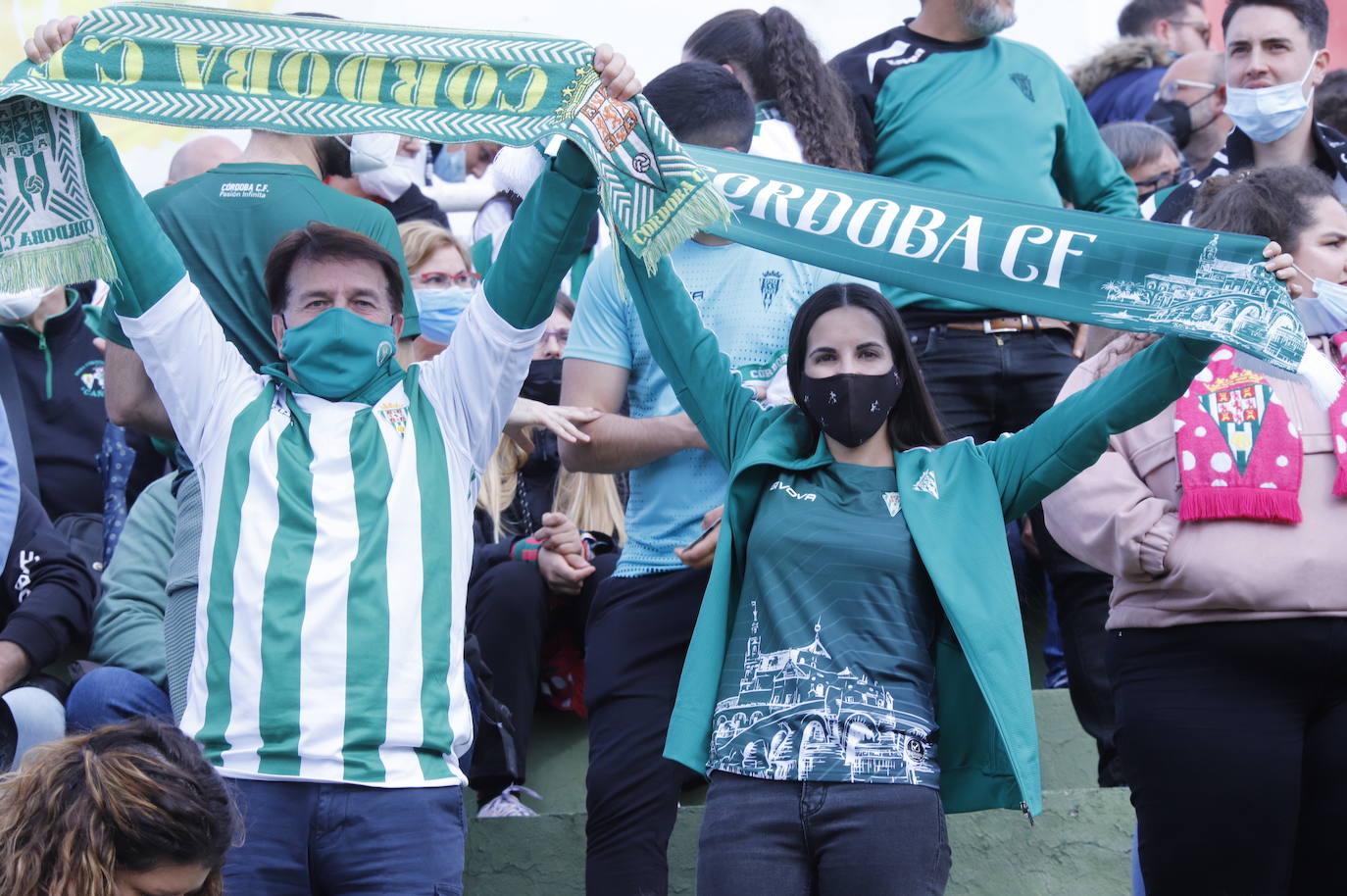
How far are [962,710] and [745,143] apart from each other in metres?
1.52

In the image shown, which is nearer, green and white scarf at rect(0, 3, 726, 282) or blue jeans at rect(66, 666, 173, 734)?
green and white scarf at rect(0, 3, 726, 282)

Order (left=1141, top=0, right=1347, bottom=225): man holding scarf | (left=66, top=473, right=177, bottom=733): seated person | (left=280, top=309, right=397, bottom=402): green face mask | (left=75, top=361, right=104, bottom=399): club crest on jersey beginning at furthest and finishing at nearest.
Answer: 1. (left=75, top=361, right=104, bottom=399): club crest on jersey
2. (left=1141, top=0, right=1347, bottom=225): man holding scarf
3. (left=66, top=473, right=177, bottom=733): seated person
4. (left=280, top=309, right=397, bottom=402): green face mask

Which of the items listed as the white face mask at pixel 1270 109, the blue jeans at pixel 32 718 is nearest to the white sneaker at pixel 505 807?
the blue jeans at pixel 32 718

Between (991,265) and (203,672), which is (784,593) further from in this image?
(203,672)

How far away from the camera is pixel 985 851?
440cm

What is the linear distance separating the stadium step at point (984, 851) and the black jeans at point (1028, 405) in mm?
277

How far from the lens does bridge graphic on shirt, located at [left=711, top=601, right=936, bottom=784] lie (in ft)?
10.3

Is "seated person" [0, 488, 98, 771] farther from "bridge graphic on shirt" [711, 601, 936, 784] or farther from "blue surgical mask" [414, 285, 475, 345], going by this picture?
"bridge graphic on shirt" [711, 601, 936, 784]

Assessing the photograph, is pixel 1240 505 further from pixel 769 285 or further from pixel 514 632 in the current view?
pixel 514 632

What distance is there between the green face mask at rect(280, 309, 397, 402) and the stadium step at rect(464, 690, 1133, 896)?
1.55 metres

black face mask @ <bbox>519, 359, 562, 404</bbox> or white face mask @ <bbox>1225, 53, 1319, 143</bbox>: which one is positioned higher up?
white face mask @ <bbox>1225, 53, 1319, 143</bbox>

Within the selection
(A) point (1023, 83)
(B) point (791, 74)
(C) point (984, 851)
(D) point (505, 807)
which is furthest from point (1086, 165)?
(D) point (505, 807)

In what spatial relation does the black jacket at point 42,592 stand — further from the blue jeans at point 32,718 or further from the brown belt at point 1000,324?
the brown belt at point 1000,324

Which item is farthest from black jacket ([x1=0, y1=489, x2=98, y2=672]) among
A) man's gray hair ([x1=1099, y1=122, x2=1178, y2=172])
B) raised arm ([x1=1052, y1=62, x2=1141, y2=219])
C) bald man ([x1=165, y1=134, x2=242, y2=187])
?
man's gray hair ([x1=1099, y1=122, x2=1178, y2=172])
